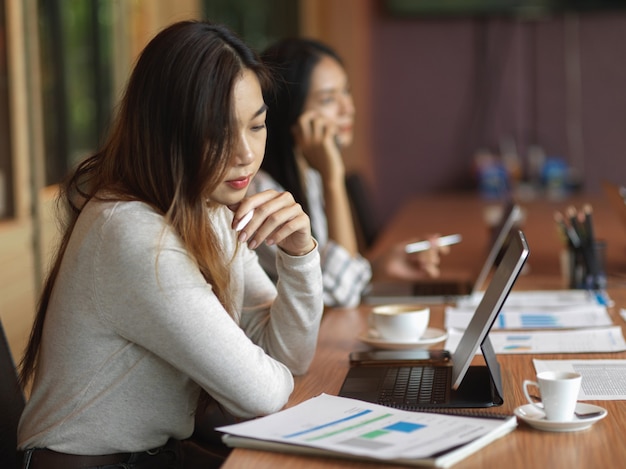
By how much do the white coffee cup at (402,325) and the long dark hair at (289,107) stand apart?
29.8 inches

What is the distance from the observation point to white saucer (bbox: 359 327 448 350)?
1637 millimetres

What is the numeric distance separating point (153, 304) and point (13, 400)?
43 cm

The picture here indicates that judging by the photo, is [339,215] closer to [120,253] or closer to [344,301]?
[344,301]

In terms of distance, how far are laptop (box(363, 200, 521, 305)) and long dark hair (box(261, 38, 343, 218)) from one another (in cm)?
31

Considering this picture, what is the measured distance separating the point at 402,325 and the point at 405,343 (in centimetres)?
4

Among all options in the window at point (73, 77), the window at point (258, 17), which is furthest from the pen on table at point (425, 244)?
the window at point (258, 17)

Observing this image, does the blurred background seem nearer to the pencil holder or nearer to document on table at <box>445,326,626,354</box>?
the pencil holder

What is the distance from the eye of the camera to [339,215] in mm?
2557

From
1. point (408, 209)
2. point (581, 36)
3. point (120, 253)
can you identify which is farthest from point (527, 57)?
point (120, 253)

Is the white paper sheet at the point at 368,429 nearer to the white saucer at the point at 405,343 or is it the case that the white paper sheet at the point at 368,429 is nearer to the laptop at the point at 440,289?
the white saucer at the point at 405,343

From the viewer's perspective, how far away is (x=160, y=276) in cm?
124

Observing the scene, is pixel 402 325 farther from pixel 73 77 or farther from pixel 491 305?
pixel 73 77

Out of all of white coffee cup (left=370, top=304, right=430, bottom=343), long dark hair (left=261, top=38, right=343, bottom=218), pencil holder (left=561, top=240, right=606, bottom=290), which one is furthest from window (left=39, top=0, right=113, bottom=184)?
white coffee cup (left=370, top=304, right=430, bottom=343)

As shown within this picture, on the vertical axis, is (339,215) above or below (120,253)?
below
